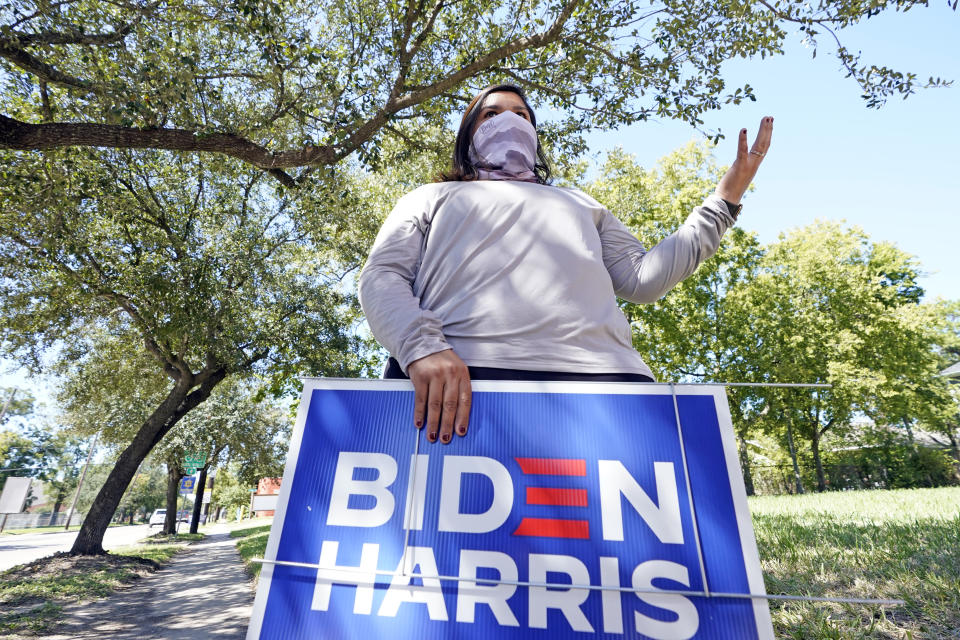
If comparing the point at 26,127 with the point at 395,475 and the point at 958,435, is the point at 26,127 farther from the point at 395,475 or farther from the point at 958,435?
the point at 958,435

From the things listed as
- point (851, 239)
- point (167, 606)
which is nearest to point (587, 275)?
point (167, 606)

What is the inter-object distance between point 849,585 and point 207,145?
22.9ft

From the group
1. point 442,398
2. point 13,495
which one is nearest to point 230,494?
point 13,495

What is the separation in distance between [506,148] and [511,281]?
2.60 feet

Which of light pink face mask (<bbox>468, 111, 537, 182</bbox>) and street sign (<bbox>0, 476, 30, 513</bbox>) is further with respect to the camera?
street sign (<bbox>0, 476, 30, 513</bbox>)

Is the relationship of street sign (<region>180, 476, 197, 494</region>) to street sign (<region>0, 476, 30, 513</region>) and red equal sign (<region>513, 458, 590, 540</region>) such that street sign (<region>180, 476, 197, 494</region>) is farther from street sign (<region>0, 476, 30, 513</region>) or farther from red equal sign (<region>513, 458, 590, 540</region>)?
red equal sign (<region>513, 458, 590, 540</region>)

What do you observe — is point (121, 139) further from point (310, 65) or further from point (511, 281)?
point (511, 281)

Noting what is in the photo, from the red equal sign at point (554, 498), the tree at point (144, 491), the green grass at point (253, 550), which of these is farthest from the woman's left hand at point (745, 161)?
the tree at point (144, 491)

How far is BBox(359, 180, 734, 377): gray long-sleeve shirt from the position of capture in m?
1.46

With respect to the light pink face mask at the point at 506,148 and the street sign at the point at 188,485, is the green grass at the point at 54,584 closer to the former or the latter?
the light pink face mask at the point at 506,148

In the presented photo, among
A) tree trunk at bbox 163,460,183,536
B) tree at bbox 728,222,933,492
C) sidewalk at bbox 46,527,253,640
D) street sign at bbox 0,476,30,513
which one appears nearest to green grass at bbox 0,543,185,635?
sidewalk at bbox 46,527,253,640

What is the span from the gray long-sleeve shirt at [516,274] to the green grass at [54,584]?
6109mm

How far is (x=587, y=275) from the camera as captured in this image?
1622 millimetres

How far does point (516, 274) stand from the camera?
1.60m
